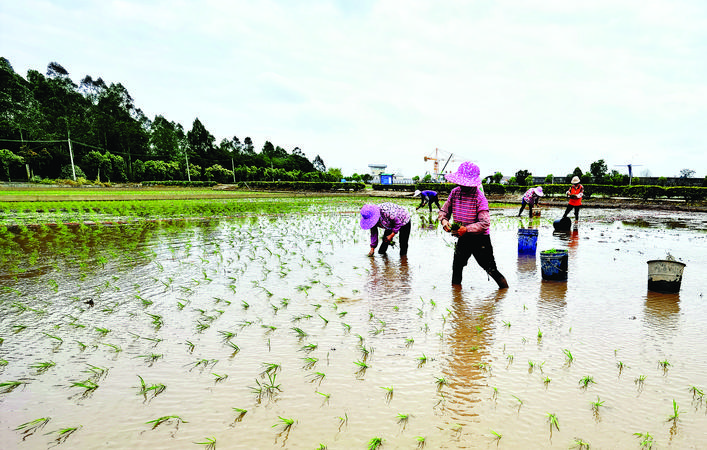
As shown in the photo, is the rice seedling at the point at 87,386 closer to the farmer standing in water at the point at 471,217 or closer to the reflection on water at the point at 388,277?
the reflection on water at the point at 388,277

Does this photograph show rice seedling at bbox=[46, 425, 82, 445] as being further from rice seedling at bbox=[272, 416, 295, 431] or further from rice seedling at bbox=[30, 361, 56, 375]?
rice seedling at bbox=[272, 416, 295, 431]

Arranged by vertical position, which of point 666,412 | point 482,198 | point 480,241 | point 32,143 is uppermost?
point 32,143

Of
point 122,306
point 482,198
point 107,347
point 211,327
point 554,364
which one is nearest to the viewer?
point 554,364

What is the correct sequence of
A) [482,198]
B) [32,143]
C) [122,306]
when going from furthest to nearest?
[32,143], [482,198], [122,306]

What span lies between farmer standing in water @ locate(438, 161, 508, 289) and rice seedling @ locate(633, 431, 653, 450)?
3.50m

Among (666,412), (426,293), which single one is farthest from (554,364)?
(426,293)

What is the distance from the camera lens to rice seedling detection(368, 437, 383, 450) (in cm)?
253

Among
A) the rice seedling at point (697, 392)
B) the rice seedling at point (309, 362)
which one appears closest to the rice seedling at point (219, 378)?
the rice seedling at point (309, 362)

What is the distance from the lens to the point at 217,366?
368 cm

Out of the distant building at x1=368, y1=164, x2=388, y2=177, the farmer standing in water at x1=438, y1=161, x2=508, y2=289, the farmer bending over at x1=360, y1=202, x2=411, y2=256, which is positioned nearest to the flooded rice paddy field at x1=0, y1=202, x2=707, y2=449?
the farmer standing in water at x1=438, y1=161, x2=508, y2=289

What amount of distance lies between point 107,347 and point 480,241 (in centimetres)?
533

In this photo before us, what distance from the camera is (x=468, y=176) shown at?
590 cm

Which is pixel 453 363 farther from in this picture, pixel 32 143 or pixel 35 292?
pixel 32 143

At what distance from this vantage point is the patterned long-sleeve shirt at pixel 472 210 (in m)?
5.89
